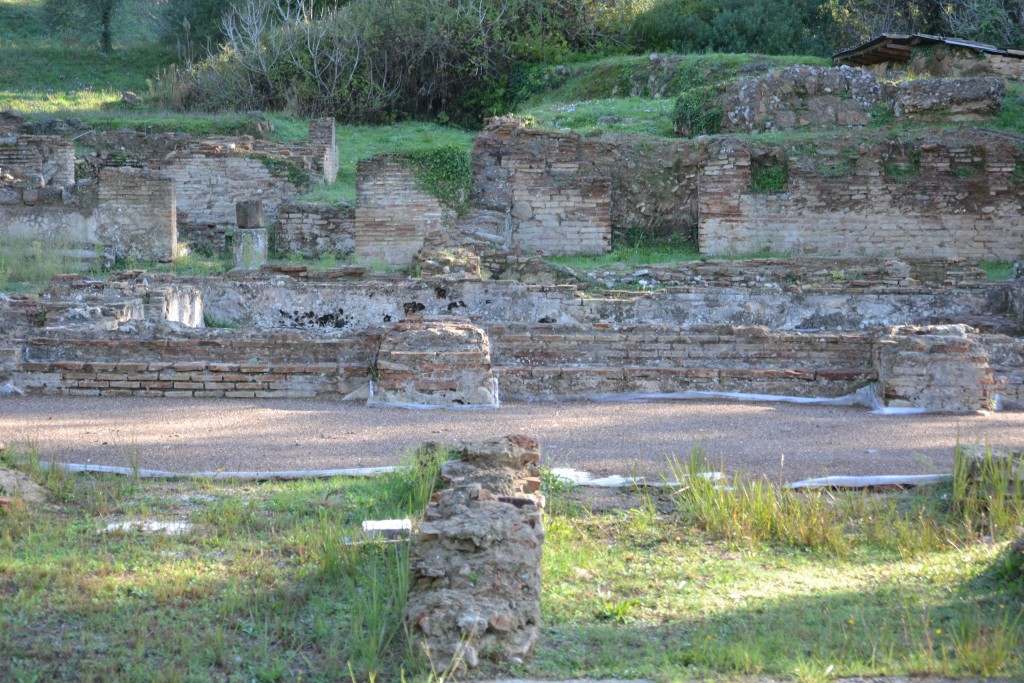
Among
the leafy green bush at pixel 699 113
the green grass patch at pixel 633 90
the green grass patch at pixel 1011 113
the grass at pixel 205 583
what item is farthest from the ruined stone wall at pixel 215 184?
the grass at pixel 205 583

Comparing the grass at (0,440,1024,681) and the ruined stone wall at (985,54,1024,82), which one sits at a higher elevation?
the ruined stone wall at (985,54,1024,82)

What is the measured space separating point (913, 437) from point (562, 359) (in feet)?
9.54

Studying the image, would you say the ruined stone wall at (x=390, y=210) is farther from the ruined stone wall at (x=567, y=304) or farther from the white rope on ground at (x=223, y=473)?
the white rope on ground at (x=223, y=473)

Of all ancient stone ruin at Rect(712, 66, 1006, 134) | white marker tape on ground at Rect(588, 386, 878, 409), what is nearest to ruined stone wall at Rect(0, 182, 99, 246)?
ancient stone ruin at Rect(712, 66, 1006, 134)

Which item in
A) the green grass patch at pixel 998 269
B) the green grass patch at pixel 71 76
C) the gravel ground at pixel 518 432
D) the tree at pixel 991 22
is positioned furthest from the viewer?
the tree at pixel 991 22

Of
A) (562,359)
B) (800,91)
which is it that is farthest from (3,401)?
(800,91)

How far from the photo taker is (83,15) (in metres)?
32.6

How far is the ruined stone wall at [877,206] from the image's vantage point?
620 inches

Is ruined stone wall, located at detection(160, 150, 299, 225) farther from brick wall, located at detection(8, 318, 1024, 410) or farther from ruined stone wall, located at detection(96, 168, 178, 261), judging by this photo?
brick wall, located at detection(8, 318, 1024, 410)

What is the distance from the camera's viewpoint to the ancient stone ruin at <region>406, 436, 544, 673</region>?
357cm

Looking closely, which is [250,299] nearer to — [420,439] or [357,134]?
[420,439]

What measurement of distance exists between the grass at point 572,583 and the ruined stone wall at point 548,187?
10686mm

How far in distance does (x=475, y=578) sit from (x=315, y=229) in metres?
14.4

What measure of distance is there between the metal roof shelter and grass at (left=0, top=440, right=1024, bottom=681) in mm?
17307
